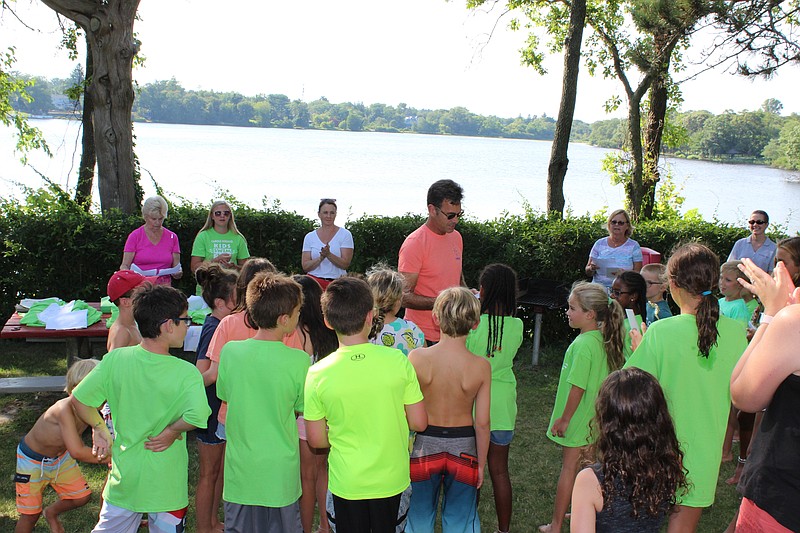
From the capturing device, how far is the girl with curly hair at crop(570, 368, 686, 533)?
2.25 metres

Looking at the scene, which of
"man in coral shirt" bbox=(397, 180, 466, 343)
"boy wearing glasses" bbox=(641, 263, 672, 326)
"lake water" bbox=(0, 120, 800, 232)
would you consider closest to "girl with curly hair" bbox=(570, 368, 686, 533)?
"man in coral shirt" bbox=(397, 180, 466, 343)

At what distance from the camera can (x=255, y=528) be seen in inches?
124

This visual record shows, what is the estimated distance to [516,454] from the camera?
5395 mm

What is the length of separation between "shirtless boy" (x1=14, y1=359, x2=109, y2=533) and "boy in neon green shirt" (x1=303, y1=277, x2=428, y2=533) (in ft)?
4.62

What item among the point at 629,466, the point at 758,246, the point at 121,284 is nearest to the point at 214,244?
the point at 121,284

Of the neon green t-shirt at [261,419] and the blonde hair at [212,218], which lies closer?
the neon green t-shirt at [261,419]

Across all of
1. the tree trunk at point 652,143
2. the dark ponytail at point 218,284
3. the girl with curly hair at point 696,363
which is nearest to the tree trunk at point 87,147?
the dark ponytail at point 218,284

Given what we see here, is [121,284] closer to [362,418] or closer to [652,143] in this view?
[362,418]

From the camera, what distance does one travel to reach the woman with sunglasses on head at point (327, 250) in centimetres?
673

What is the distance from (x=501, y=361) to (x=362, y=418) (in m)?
1.28

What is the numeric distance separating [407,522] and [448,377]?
0.80m

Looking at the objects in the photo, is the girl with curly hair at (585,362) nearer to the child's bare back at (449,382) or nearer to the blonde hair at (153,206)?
the child's bare back at (449,382)

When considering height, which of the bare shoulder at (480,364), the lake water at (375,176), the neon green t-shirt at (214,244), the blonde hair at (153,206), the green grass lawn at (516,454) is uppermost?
the blonde hair at (153,206)

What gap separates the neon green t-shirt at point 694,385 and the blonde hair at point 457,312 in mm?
787
